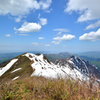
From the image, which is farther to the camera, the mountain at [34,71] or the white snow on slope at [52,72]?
the mountain at [34,71]

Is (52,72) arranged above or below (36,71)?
below

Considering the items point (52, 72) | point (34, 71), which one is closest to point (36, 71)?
point (34, 71)

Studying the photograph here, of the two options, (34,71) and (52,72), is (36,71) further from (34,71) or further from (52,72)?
(52,72)

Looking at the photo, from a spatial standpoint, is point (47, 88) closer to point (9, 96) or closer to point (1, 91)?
point (9, 96)

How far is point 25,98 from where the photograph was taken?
606 centimetres

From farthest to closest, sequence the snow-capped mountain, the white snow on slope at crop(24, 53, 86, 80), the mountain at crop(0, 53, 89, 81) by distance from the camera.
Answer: the mountain at crop(0, 53, 89, 81)
the snow-capped mountain
the white snow on slope at crop(24, 53, 86, 80)

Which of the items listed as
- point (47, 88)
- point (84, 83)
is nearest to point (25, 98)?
point (47, 88)

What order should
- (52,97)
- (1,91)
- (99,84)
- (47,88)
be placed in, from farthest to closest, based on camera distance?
(47,88)
(1,91)
(52,97)
(99,84)

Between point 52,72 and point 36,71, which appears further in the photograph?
point 36,71

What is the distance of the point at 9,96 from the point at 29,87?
264cm

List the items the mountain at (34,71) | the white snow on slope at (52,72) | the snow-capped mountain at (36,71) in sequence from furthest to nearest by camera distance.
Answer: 1. the mountain at (34,71)
2. the snow-capped mountain at (36,71)
3. the white snow on slope at (52,72)

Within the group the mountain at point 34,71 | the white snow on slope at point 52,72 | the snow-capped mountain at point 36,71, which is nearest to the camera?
the white snow on slope at point 52,72

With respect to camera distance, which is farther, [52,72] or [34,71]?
[34,71]

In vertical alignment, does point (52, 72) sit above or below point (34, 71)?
below
